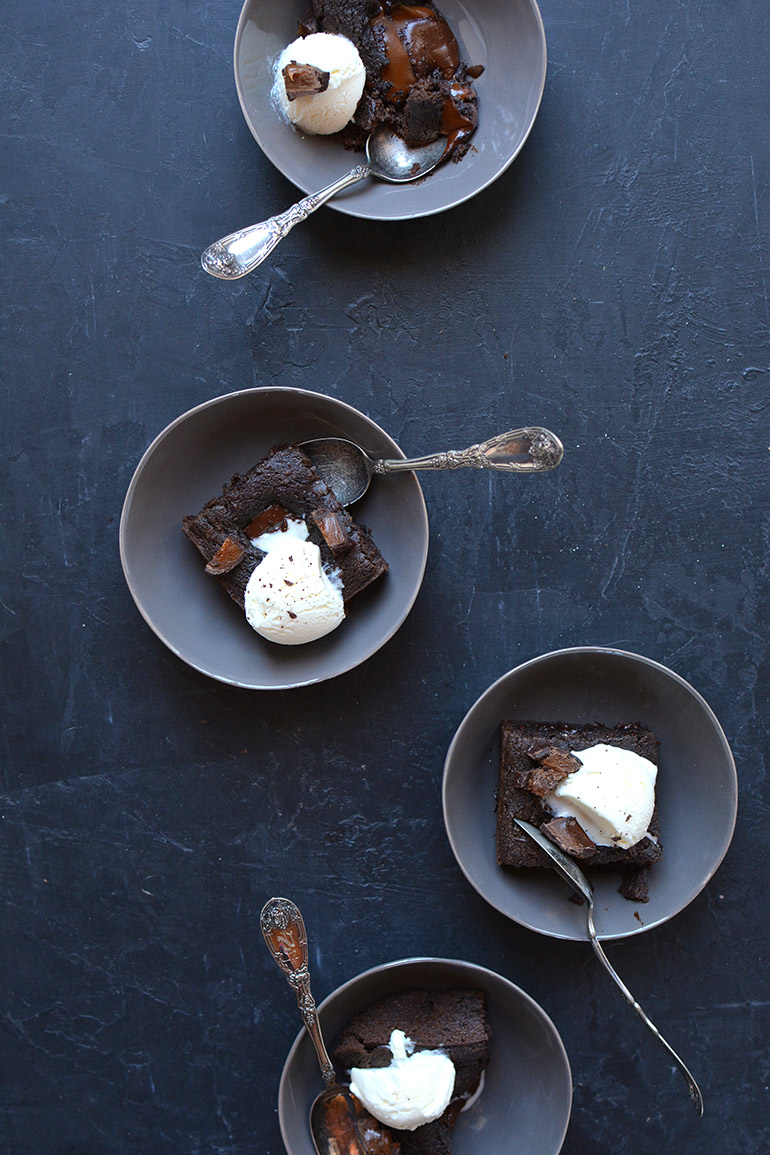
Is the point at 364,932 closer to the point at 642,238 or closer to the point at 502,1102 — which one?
the point at 502,1102

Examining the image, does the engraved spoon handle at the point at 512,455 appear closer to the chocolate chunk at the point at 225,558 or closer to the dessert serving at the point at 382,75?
the chocolate chunk at the point at 225,558

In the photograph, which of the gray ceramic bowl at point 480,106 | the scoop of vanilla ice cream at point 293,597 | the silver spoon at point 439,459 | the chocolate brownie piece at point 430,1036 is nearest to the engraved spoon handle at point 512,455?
the silver spoon at point 439,459

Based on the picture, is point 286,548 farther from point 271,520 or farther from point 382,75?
point 382,75

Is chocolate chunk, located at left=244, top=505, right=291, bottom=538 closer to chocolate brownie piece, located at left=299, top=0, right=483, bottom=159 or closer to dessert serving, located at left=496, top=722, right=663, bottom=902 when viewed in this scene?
dessert serving, located at left=496, top=722, right=663, bottom=902

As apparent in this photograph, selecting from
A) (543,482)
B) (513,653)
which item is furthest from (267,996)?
(543,482)

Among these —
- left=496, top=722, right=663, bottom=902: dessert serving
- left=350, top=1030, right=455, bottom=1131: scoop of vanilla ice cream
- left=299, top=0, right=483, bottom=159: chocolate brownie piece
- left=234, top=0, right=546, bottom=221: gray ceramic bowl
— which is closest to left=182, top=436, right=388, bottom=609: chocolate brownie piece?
left=496, top=722, right=663, bottom=902: dessert serving
